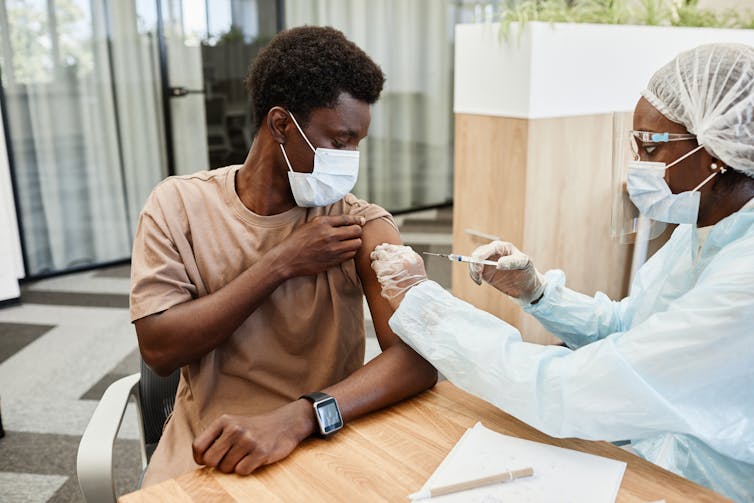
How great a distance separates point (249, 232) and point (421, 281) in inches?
15.2

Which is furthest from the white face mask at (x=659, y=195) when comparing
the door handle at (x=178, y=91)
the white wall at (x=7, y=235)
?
the door handle at (x=178, y=91)

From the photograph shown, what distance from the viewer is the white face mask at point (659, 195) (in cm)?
118

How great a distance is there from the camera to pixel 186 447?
130 centimetres

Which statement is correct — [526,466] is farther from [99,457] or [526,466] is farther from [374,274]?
[99,457]

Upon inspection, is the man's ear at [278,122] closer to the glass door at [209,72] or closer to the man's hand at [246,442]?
the man's hand at [246,442]

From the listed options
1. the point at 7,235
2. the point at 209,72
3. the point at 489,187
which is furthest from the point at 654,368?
the point at 209,72

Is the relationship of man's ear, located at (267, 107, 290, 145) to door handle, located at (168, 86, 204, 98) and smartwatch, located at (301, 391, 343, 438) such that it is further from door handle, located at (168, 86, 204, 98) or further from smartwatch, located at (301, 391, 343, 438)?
door handle, located at (168, 86, 204, 98)

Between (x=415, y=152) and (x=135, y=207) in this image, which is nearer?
(x=135, y=207)

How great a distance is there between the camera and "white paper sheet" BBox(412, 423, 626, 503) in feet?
3.02

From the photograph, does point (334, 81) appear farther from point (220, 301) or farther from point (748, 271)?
point (748, 271)

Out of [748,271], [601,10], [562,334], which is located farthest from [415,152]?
[748,271]

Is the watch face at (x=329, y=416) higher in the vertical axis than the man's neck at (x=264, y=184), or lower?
lower

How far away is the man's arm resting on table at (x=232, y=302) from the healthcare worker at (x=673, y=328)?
12cm

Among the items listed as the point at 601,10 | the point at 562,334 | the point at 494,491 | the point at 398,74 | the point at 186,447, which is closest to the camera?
the point at 494,491
